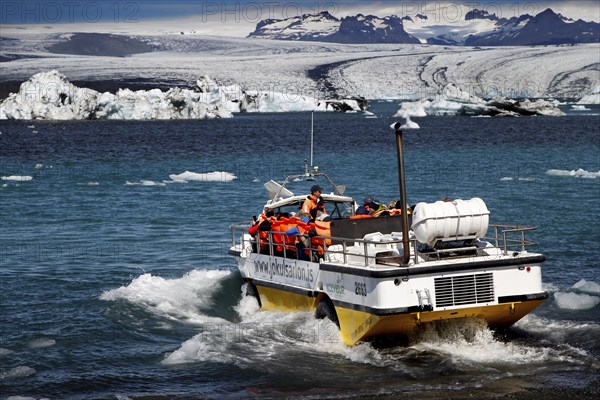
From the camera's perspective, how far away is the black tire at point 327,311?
45.7ft

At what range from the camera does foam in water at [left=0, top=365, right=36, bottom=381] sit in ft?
43.3

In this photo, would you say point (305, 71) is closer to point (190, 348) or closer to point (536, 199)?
point (536, 199)

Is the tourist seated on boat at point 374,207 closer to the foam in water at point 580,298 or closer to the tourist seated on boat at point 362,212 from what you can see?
the tourist seated on boat at point 362,212

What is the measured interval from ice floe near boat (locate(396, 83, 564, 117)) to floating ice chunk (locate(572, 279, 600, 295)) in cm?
7512

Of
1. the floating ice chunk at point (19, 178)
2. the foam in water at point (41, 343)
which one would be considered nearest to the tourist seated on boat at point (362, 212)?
→ the foam in water at point (41, 343)

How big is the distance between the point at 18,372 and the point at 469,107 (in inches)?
3224

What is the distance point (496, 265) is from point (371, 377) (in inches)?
78.5

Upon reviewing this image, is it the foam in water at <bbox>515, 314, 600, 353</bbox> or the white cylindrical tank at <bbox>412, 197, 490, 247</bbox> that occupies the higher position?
the white cylindrical tank at <bbox>412, 197, 490, 247</bbox>

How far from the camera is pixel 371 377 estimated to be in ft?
41.3

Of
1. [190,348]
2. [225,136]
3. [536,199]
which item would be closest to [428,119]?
[225,136]

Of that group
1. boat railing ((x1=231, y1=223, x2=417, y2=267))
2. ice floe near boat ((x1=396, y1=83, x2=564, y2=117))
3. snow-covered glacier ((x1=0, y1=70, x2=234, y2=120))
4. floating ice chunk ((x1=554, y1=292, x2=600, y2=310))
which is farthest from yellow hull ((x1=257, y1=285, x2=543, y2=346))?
ice floe near boat ((x1=396, y1=83, x2=564, y2=117))

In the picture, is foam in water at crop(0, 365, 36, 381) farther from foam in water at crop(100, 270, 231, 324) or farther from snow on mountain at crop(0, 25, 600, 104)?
snow on mountain at crop(0, 25, 600, 104)

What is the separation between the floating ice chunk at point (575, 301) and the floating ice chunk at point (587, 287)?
30 centimetres

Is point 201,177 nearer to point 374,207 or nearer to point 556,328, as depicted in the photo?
point 374,207
